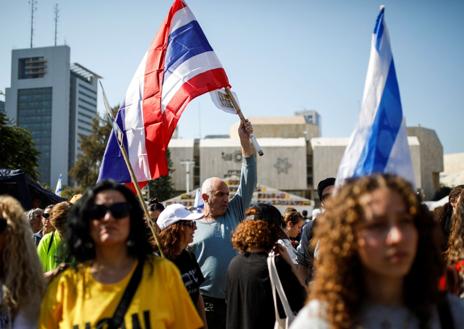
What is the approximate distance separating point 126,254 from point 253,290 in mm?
1481

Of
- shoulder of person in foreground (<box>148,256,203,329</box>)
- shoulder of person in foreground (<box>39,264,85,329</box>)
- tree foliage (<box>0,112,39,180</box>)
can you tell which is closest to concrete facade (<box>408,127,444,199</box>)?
tree foliage (<box>0,112,39,180</box>)

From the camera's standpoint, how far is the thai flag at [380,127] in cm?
291

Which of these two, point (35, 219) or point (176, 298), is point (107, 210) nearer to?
point (176, 298)

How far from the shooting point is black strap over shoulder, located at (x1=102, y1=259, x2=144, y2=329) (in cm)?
224

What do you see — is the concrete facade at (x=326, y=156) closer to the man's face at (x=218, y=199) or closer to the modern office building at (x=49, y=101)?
the man's face at (x=218, y=199)

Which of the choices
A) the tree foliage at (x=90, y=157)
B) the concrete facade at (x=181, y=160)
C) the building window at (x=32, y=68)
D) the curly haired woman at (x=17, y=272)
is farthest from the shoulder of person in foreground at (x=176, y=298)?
the building window at (x=32, y=68)

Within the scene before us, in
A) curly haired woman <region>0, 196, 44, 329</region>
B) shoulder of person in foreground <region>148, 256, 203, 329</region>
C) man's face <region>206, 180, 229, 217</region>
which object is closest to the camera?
shoulder of person in foreground <region>148, 256, 203, 329</region>

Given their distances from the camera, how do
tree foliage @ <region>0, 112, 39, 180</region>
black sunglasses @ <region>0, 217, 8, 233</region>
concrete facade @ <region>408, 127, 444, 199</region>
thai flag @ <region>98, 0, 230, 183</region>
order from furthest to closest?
concrete facade @ <region>408, 127, 444, 199</region>
tree foliage @ <region>0, 112, 39, 180</region>
thai flag @ <region>98, 0, 230, 183</region>
black sunglasses @ <region>0, 217, 8, 233</region>

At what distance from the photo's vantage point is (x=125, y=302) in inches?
89.0

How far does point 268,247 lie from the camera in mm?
3742

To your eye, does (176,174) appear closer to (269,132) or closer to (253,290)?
(269,132)

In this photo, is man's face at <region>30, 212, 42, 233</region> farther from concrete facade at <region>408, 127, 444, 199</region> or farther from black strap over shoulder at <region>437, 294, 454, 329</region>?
concrete facade at <region>408, 127, 444, 199</region>

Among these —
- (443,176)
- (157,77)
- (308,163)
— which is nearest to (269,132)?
(308,163)

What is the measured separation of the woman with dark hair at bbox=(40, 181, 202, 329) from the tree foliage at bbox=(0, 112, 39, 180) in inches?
754
